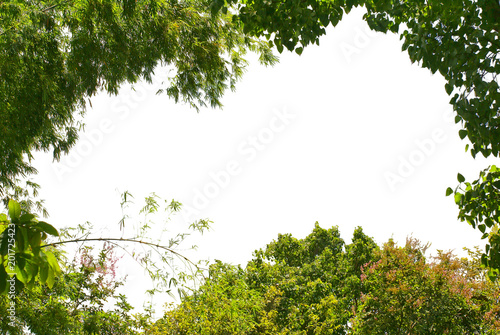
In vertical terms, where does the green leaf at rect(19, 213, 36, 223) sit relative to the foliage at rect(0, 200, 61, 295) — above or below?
above

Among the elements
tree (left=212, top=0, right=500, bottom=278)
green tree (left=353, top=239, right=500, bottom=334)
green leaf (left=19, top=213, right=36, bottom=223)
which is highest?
tree (left=212, top=0, right=500, bottom=278)

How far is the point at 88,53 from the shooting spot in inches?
272

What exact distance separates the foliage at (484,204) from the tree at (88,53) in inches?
198

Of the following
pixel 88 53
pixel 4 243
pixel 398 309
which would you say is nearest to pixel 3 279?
pixel 4 243

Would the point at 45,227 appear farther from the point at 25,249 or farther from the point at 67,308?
the point at 67,308

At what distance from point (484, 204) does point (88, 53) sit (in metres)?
6.66

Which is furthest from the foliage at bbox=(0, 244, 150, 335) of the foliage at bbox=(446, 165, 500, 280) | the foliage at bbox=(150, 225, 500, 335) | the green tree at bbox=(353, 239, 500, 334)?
the green tree at bbox=(353, 239, 500, 334)

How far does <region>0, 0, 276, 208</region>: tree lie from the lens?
19.6 ft

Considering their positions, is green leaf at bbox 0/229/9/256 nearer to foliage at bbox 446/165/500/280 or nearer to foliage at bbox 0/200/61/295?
foliage at bbox 0/200/61/295

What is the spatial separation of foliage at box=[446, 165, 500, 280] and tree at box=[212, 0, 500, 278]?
0.03ft

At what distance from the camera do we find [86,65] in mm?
6988

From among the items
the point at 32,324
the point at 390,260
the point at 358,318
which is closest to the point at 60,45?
the point at 32,324

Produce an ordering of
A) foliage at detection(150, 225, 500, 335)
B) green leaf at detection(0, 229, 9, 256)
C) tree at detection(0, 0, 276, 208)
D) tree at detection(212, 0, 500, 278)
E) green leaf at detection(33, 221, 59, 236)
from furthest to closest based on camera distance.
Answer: foliage at detection(150, 225, 500, 335), tree at detection(0, 0, 276, 208), tree at detection(212, 0, 500, 278), green leaf at detection(33, 221, 59, 236), green leaf at detection(0, 229, 9, 256)

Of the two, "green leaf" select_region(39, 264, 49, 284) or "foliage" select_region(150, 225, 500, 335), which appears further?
"foliage" select_region(150, 225, 500, 335)
